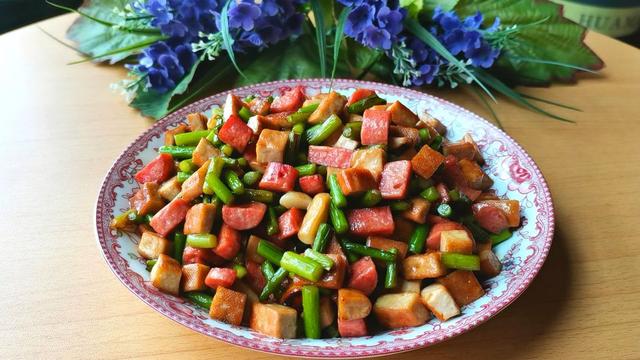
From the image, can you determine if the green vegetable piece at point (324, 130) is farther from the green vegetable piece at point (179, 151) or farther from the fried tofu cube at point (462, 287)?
the fried tofu cube at point (462, 287)

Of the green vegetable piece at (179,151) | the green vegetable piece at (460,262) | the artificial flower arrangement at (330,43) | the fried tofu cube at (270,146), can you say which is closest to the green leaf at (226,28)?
the artificial flower arrangement at (330,43)

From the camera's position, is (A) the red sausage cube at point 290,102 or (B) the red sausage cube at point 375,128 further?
(A) the red sausage cube at point 290,102

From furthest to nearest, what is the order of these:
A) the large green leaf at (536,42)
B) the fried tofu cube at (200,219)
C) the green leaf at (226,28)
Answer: the large green leaf at (536,42)
the green leaf at (226,28)
the fried tofu cube at (200,219)

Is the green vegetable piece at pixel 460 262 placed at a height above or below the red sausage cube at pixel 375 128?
below

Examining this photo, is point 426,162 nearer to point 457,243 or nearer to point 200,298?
point 457,243

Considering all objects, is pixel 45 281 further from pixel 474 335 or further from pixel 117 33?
pixel 117 33

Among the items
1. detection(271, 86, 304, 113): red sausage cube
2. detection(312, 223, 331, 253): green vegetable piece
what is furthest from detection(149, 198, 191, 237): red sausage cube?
detection(271, 86, 304, 113): red sausage cube

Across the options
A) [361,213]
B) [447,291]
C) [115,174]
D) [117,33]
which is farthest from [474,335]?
[117,33]

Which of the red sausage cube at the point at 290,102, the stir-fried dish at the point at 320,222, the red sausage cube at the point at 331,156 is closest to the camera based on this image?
the stir-fried dish at the point at 320,222
